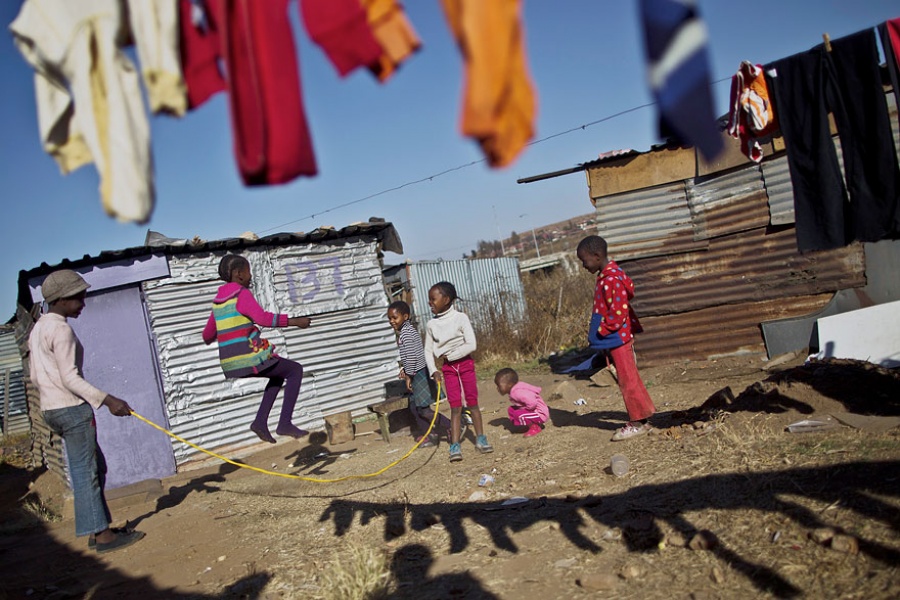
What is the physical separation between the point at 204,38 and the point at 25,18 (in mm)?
562

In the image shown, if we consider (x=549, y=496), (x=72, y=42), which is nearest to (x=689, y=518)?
(x=549, y=496)

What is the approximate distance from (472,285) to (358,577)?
18753 millimetres

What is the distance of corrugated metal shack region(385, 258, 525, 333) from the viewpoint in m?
18.5

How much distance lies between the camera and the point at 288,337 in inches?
442

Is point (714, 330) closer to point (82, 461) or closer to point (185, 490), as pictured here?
point (185, 490)

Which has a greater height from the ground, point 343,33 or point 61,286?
point 343,33

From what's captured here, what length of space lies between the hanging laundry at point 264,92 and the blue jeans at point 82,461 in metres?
4.41

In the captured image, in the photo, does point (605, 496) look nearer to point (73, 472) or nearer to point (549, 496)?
point (549, 496)

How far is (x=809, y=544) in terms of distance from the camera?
343 cm

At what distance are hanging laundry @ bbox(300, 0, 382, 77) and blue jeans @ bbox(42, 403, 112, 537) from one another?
180 inches

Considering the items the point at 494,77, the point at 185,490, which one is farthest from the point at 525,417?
the point at 494,77

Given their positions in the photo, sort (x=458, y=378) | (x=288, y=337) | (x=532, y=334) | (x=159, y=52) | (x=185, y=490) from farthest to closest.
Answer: (x=532, y=334) < (x=288, y=337) < (x=185, y=490) < (x=458, y=378) < (x=159, y=52)

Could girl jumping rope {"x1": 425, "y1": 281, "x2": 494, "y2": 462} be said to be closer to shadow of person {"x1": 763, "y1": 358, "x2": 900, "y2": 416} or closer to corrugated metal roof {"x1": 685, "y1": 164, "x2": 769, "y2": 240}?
shadow of person {"x1": 763, "y1": 358, "x2": 900, "y2": 416}

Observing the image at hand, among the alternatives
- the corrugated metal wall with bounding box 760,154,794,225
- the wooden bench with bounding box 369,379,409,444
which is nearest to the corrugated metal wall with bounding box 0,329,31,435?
the wooden bench with bounding box 369,379,409,444
